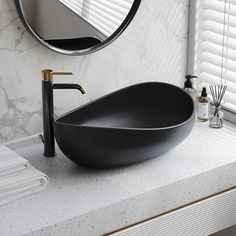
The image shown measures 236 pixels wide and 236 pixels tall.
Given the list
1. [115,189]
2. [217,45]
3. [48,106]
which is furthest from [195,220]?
[217,45]

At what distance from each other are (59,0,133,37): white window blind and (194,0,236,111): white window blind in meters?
0.40

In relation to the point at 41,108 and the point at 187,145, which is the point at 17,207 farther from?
the point at 187,145

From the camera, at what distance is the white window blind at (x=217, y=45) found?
2439 millimetres

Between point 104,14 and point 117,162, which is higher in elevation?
point 104,14

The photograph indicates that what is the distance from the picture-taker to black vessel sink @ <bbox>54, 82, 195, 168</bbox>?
193 cm

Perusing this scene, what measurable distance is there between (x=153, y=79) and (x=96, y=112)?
1.25 feet

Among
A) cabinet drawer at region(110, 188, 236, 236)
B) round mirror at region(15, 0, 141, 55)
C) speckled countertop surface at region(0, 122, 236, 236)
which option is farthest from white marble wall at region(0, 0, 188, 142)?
cabinet drawer at region(110, 188, 236, 236)

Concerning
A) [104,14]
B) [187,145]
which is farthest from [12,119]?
[187,145]

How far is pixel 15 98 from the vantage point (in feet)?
7.18

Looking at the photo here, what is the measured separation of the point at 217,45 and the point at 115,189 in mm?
921

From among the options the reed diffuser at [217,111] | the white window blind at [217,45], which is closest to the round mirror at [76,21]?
the white window blind at [217,45]

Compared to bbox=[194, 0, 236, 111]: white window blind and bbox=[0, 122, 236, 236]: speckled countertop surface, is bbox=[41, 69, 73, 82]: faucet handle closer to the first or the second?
bbox=[0, 122, 236, 236]: speckled countertop surface

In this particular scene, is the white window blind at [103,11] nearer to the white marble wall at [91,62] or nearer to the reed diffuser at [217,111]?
the white marble wall at [91,62]

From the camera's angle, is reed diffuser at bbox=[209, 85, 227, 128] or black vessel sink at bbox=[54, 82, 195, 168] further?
reed diffuser at bbox=[209, 85, 227, 128]
